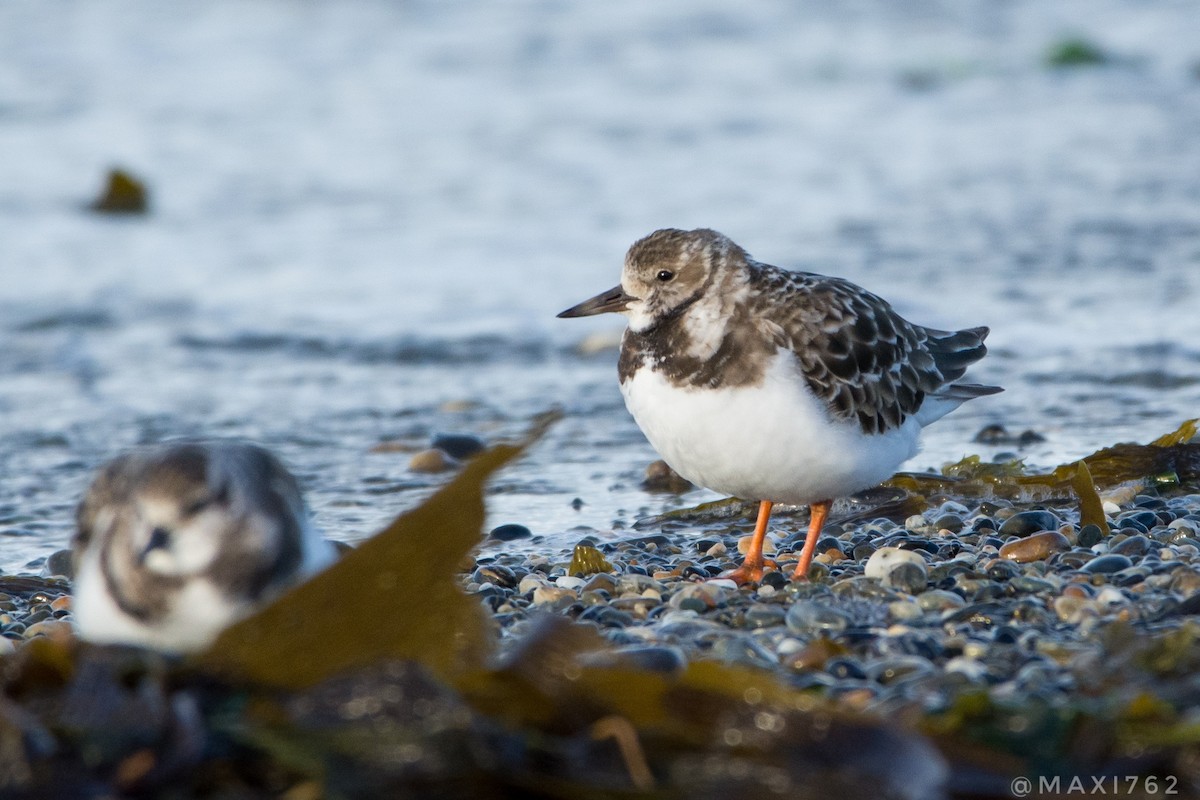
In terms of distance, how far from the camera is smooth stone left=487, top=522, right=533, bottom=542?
4.50m

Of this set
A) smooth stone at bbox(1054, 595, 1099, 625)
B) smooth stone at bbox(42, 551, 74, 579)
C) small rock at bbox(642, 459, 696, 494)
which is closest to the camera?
smooth stone at bbox(1054, 595, 1099, 625)

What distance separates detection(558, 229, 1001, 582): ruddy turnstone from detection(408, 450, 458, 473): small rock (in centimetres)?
135

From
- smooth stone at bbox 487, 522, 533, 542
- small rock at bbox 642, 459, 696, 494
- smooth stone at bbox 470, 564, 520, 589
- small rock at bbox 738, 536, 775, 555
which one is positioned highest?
smooth stone at bbox 470, 564, 520, 589

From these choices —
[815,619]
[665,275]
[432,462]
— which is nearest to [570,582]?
[815,619]

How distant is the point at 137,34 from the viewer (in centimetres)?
1298

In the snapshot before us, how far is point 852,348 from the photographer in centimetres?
397

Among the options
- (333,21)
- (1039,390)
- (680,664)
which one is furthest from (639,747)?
(333,21)

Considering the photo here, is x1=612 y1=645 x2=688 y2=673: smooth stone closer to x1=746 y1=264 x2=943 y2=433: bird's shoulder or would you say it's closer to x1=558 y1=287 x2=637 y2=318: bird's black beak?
x1=746 y1=264 x2=943 y2=433: bird's shoulder

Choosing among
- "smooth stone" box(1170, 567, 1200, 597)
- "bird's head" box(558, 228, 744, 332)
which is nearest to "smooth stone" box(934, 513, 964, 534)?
"smooth stone" box(1170, 567, 1200, 597)

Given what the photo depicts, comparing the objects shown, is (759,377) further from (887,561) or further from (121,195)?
(121,195)

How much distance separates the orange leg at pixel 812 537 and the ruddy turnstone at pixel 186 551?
1.57 meters

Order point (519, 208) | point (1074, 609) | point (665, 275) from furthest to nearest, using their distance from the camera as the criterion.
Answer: point (519, 208)
point (665, 275)
point (1074, 609)

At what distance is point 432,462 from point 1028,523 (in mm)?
2159

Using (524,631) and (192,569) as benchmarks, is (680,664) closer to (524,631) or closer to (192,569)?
(524,631)
